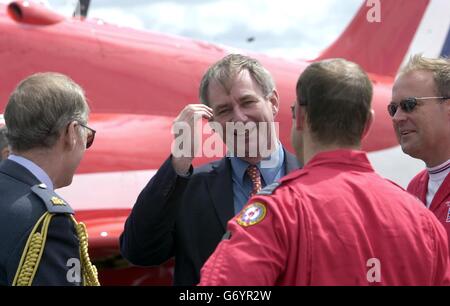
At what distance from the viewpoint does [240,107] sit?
273cm

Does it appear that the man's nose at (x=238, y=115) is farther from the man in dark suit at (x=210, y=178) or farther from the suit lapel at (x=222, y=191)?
the suit lapel at (x=222, y=191)

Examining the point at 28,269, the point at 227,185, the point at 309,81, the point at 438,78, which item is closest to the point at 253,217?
the point at 309,81

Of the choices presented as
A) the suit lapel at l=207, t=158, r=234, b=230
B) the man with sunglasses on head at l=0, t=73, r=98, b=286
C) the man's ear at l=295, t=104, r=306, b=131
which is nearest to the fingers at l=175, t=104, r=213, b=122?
the suit lapel at l=207, t=158, r=234, b=230

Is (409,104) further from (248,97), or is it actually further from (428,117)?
(248,97)

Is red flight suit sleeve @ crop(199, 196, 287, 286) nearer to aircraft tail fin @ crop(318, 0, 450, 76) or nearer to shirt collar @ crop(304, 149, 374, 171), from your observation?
shirt collar @ crop(304, 149, 374, 171)

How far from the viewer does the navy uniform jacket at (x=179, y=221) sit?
Answer: 2.46 metres

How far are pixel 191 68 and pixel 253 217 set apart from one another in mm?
4332

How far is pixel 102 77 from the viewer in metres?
5.58

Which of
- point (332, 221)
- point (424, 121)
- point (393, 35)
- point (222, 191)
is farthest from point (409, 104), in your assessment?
point (393, 35)

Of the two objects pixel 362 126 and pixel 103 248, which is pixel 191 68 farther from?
pixel 362 126

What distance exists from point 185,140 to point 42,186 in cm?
56

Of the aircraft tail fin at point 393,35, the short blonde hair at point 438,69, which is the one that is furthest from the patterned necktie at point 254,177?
the aircraft tail fin at point 393,35

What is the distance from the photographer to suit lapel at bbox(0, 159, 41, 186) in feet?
6.87

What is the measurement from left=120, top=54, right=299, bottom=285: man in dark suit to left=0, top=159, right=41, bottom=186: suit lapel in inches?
18.9
